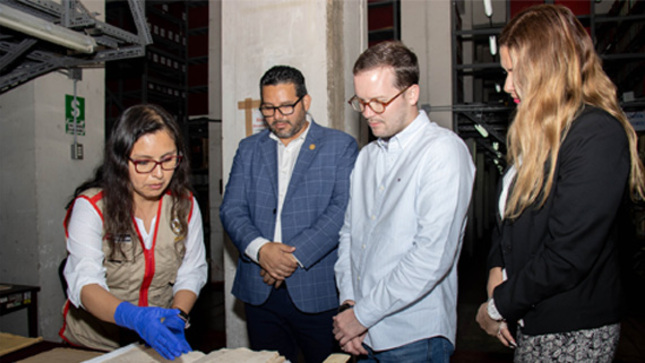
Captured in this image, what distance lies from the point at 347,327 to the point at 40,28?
2230 millimetres

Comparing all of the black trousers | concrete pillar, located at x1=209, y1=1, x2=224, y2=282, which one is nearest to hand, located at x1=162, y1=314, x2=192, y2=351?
the black trousers

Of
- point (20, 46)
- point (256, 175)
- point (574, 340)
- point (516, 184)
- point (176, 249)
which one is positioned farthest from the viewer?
point (20, 46)

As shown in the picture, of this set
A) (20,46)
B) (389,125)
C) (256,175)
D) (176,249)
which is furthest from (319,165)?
(20,46)

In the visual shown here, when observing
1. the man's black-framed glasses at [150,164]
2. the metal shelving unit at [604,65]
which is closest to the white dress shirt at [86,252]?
the man's black-framed glasses at [150,164]

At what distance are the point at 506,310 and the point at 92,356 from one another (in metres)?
1.19

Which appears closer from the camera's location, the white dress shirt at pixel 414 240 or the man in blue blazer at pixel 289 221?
the white dress shirt at pixel 414 240

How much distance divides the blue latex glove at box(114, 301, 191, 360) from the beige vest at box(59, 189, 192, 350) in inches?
10.8

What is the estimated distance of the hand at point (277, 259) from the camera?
6.18 ft

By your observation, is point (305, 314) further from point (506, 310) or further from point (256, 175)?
point (506, 310)

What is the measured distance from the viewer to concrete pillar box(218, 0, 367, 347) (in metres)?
2.67

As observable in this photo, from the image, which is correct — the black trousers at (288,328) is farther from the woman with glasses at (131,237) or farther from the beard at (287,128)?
the beard at (287,128)

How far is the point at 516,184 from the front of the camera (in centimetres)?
124

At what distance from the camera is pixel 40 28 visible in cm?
240

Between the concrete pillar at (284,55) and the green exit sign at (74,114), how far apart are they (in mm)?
1763
